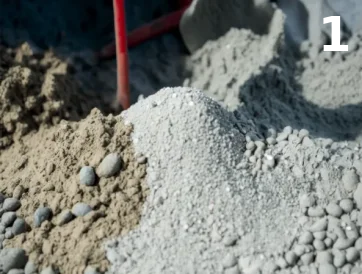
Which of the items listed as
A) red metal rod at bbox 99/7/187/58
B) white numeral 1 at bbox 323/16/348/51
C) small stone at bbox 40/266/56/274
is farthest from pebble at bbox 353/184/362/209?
red metal rod at bbox 99/7/187/58

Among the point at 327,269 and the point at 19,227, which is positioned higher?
the point at 19,227

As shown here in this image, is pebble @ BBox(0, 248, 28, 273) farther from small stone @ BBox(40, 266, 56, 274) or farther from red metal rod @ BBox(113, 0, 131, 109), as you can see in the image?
red metal rod @ BBox(113, 0, 131, 109)

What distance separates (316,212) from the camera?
117 cm

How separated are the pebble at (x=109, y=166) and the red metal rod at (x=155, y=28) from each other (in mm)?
834

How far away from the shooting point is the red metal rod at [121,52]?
1.56m

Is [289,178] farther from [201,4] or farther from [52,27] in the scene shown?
[52,27]

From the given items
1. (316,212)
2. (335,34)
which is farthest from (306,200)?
(335,34)

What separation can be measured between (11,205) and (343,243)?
0.62 metres

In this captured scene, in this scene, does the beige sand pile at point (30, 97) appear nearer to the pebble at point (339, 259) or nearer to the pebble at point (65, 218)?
the pebble at point (65, 218)

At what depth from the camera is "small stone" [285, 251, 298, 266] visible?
110 centimetres

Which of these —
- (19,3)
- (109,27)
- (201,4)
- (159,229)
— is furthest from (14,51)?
(159,229)

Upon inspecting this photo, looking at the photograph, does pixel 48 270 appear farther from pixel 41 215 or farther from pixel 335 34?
pixel 335 34

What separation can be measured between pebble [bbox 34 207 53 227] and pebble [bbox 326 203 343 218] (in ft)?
1.68

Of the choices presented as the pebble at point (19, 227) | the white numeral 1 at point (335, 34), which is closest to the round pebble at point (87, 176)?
the pebble at point (19, 227)
